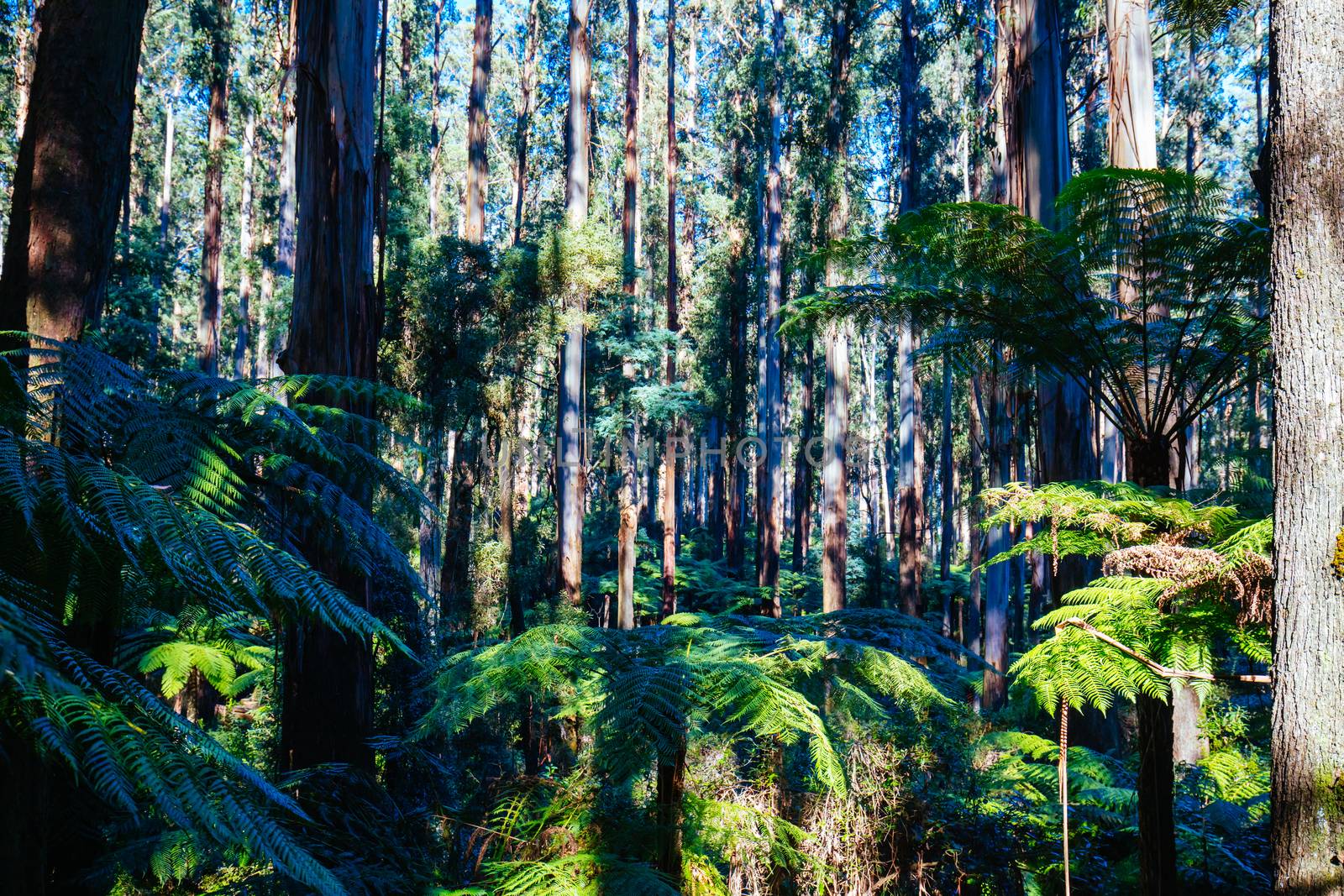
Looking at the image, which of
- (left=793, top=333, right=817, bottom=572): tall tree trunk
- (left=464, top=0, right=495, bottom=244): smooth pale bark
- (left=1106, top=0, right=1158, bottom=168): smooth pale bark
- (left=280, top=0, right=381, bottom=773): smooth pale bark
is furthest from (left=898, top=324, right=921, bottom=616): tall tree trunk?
(left=280, top=0, right=381, bottom=773): smooth pale bark

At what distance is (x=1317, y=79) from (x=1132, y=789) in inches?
200

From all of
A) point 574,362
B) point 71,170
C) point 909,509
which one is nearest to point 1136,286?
point 71,170

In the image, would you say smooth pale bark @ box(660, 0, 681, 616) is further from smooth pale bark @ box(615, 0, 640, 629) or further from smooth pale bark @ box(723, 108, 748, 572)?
smooth pale bark @ box(723, 108, 748, 572)

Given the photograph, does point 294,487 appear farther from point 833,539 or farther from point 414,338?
point 833,539

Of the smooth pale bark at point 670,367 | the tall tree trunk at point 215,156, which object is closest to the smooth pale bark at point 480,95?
the smooth pale bark at point 670,367

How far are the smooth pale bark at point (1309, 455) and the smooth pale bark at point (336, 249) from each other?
12.7 feet

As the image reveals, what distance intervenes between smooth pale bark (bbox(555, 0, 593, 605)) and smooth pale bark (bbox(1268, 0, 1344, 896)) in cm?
1134

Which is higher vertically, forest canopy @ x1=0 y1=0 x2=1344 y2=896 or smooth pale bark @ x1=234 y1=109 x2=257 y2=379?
smooth pale bark @ x1=234 y1=109 x2=257 y2=379

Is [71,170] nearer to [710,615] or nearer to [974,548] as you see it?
[710,615]

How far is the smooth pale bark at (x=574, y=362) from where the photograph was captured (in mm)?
13266

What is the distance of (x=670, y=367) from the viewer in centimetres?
2392

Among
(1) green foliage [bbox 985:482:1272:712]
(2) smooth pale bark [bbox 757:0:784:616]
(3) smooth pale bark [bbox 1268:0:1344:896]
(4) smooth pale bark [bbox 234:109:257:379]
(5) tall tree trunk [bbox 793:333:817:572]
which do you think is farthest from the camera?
(5) tall tree trunk [bbox 793:333:817:572]

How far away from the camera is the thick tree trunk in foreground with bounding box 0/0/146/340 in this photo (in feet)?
8.63

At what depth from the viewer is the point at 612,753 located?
2.05m
